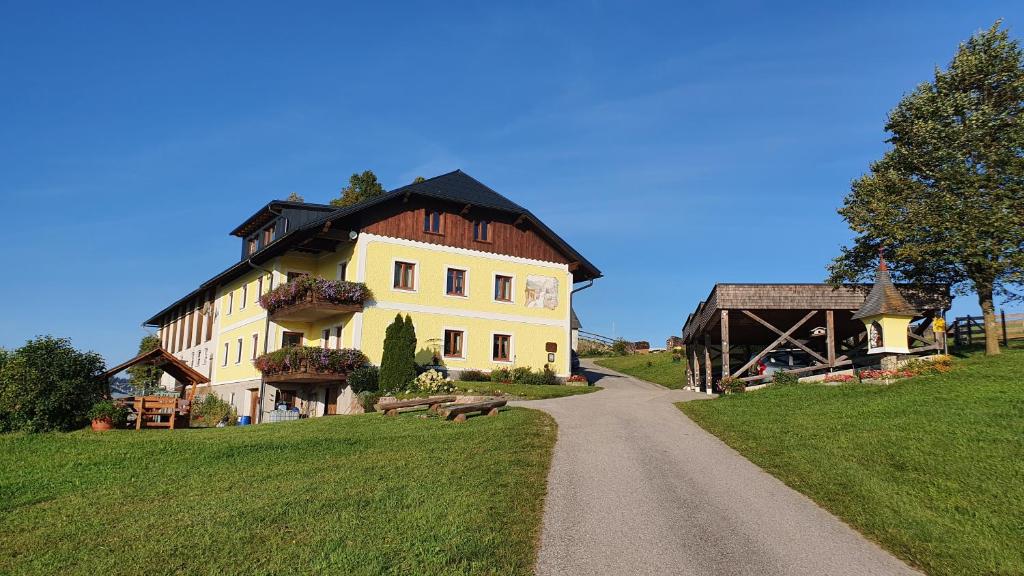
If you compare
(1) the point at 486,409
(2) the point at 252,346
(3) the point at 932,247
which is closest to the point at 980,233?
(3) the point at 932,247

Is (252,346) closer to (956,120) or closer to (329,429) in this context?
(329,429)

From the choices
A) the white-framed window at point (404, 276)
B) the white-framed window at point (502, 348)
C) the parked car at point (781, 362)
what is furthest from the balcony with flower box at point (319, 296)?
the parked car at point (781, 362)

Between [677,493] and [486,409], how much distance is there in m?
9.34

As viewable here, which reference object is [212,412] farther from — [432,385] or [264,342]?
[432,385]

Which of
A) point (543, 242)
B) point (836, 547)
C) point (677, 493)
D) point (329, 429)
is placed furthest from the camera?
point (543, 242)

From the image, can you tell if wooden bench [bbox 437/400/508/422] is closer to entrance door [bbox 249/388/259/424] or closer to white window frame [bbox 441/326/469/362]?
white window frame [bbox 441/326/469/362]

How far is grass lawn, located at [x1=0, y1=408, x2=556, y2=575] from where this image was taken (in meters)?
8.00

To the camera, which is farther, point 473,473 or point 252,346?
point 252,346

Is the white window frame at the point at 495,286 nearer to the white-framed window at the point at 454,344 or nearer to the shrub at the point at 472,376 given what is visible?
the white-framed window at the point at 454,344

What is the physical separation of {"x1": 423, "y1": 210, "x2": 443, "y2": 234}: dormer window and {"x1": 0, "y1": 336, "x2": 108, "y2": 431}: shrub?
14708 millimetres

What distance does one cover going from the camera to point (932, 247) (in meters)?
25.0

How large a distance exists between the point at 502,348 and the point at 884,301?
16.9m

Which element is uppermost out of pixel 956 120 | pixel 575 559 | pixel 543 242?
pixel 956 120

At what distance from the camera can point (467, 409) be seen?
19.7 m
